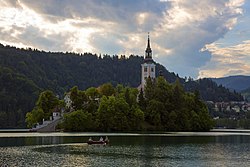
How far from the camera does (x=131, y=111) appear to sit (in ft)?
463

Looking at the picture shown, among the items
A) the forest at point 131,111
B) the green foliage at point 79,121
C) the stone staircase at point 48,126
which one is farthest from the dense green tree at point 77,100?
the green foliage at point 79,121

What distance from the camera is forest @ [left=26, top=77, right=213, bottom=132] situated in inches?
5423

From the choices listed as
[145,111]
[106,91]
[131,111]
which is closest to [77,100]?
[131,111]

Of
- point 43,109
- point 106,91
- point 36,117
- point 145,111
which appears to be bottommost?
point 36,117

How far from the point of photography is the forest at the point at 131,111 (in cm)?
13775

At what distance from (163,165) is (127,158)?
7.19m

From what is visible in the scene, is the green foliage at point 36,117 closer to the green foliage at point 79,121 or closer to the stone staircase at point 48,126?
the stone staircase at point 48,126

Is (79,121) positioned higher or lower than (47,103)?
lower

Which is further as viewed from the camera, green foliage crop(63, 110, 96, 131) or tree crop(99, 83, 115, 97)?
tree crop(99, 83, 115, 97)

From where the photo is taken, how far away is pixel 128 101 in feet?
484

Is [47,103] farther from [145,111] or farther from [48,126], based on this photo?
[145,111]

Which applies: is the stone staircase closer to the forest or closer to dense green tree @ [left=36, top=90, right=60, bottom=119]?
the forest

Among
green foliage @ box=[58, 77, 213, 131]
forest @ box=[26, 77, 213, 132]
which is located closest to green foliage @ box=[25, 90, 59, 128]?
forest @ box=[26, 77, 213, 132]

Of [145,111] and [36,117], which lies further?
[145,111]
